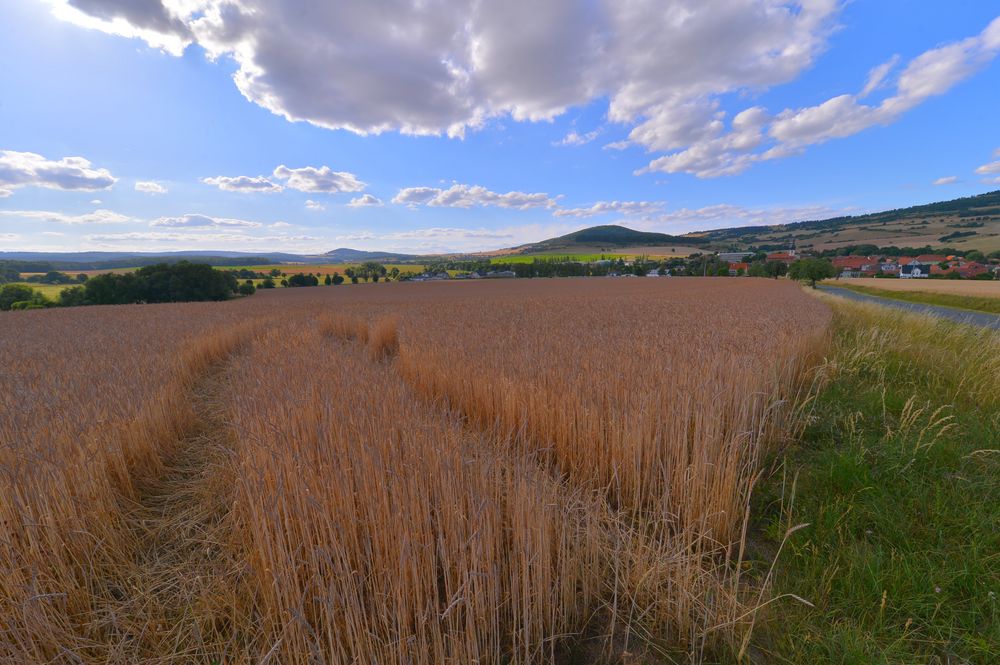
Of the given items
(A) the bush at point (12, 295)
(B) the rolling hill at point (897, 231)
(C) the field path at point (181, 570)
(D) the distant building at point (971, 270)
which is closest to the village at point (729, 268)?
(D) the distant building at point (971, 270)

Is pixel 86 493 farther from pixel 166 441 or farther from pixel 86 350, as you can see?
pixel 86 350

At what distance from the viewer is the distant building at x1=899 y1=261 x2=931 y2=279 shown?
70.1m

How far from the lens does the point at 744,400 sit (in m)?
3.00

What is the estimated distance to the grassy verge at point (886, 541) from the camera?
5.66 feet

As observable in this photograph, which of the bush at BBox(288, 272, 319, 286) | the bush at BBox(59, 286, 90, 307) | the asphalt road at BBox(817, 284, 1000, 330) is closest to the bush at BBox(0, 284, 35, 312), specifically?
the bush at BBox(59, 286, 90, 307)

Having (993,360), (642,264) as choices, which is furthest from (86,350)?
(642,264)

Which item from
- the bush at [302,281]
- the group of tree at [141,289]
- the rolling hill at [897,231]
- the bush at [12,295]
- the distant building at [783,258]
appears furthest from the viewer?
the rolling hill at [897,231]

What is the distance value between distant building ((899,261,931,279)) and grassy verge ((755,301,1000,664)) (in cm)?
9977

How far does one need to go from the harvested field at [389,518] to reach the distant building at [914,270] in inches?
4017

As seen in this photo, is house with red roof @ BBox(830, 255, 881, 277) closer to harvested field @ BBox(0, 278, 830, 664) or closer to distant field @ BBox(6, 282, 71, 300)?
harvested field @ BBox(0, 278, 830, 664)

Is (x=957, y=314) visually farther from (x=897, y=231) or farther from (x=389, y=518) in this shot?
(x=897, y=231)

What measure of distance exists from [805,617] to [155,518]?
4412 millimetres

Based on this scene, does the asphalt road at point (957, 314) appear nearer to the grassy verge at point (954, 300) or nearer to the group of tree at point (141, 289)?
the grassy verge at point (954, 300)

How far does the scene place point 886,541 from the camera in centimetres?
230
